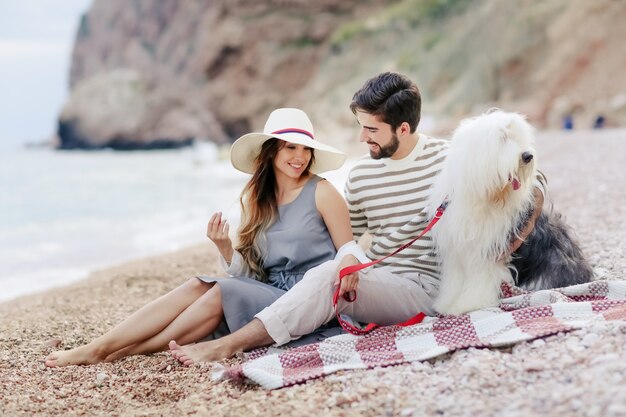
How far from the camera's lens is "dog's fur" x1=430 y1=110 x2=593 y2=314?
354cm

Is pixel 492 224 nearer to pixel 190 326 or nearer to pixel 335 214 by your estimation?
pixel 335 214

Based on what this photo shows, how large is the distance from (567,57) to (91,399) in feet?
87.1

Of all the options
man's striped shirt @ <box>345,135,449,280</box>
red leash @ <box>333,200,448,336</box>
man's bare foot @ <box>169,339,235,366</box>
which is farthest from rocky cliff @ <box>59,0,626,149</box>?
man's bare foot @ <box>169,339,235,366</box>

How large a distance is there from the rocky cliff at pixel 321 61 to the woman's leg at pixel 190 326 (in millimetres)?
22300

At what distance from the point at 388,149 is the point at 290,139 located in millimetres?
560

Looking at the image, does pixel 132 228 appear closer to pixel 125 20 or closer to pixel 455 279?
pixel 455 279

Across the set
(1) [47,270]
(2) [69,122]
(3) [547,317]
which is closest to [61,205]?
(1) [47,270]

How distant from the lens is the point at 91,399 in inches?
132

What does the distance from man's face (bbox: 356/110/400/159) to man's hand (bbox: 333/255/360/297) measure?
0.70 m

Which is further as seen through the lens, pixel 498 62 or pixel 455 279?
pixel 498 62

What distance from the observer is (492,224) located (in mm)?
3760

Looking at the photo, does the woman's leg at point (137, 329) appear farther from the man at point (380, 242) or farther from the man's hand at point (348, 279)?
the man's hand at point (348, 279)

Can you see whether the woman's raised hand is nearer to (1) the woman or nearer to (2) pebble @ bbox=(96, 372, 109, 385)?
(1) the woman

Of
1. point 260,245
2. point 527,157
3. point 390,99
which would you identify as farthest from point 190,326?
point 527,157
